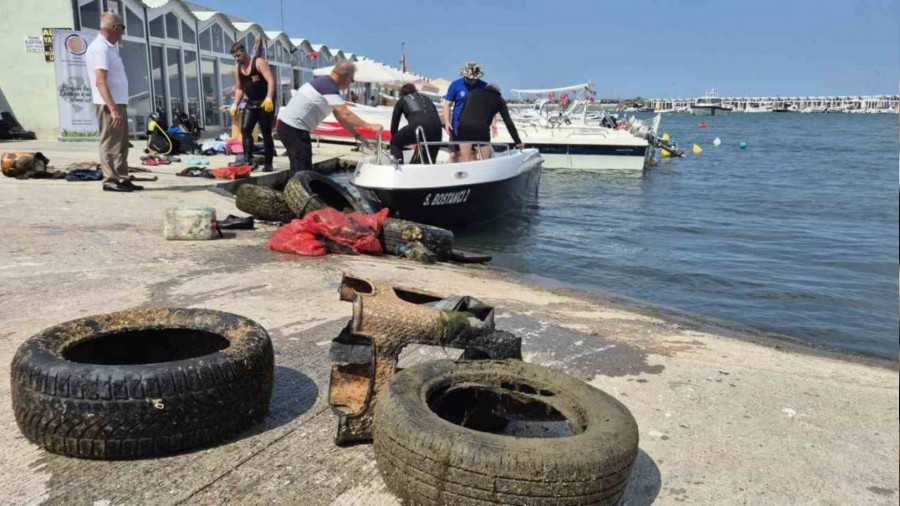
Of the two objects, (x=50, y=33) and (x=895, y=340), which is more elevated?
(x=50, y=33)

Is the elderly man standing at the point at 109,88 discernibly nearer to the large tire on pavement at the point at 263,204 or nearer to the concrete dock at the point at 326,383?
the concrete dock at the point at 326,383

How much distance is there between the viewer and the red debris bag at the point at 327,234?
684 cm

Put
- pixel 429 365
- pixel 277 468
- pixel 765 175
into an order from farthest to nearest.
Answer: pixel 765 175 → pixel 429 365 → pixel 277 468

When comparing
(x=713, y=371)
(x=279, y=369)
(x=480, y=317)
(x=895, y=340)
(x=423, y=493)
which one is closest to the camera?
(x=423, y=493)

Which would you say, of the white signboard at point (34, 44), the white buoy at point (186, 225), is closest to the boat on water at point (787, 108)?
the white signboard at point (34, 44)

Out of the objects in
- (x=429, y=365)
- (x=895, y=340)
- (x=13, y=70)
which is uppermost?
(x=13, y=70)

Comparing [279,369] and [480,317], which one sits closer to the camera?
[480,317]

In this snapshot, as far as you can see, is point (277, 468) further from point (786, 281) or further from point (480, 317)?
point (786, 281)

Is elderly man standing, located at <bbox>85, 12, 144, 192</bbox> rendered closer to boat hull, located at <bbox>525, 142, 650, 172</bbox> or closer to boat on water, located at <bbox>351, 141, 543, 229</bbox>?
boat on water, located at <bbox>351, 141, 543, 229</bbox>

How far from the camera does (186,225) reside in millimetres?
6887

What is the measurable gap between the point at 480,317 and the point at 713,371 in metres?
1.76

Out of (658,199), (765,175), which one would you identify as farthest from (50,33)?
(765,175)

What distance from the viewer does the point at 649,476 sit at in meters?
2.69

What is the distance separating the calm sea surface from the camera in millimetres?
7484
